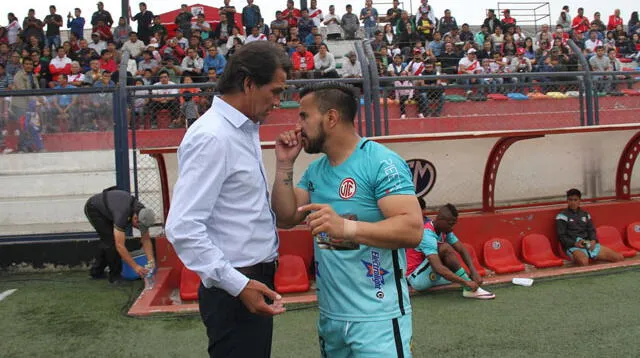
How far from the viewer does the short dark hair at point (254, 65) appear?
2.24 m

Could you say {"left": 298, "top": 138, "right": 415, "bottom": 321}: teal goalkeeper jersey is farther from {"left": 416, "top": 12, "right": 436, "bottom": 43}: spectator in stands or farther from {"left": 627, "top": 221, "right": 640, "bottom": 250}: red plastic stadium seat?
{"left": 416, "top": 12, "right": 436, "bottom": 43}: spectator in stands

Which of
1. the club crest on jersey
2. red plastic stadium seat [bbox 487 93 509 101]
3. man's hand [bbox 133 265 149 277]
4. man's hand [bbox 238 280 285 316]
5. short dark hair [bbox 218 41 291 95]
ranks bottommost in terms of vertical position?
man's hand [bbox 133 265 149 277]

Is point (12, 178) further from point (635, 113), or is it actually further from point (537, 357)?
point (635, 113)

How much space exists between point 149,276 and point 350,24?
43.0 feet

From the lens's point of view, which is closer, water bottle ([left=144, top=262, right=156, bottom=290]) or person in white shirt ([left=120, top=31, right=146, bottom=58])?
water bottle ([left=144, top=262, right=156, bottom=290])

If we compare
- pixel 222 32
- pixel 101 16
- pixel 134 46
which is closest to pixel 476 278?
pixel 134 46

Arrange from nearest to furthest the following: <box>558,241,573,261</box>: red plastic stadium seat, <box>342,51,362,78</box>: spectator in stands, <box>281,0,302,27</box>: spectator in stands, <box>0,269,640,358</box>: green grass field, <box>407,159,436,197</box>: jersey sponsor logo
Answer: <box>0,269,640,358</box>: green grass field → <box>407,159,436,197</box>: jersey sponsor logo → <box>558,241,573,261</box>: red plastic stadium seat → <box>342,51,362,78</box>: spectator in stands → <box>281,0,302,27</box>: spectator in stands

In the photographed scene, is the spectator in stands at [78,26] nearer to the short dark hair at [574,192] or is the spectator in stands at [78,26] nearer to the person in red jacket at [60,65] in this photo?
the person in red jacket at [60,65]

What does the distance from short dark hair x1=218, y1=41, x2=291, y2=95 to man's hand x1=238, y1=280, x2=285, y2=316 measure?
2.48 ft

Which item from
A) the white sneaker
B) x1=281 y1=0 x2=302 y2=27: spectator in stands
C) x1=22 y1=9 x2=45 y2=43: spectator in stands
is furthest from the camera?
x1=281 y1=0 x2=302 y2=27: spectator in stands

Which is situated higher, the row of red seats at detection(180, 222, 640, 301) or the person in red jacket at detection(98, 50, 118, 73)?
the person in red jacket at detection(98, 50, 118, 73)

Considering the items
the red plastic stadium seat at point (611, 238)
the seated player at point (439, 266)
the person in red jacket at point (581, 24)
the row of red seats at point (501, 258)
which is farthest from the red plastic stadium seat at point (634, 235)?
the person in red jacket at point (581, 24)

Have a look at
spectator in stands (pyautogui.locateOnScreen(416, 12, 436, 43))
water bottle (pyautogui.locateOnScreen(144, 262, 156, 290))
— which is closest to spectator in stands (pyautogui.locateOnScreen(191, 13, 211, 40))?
spectator in stands (pyautogui.locateOnScreen(416, 12, 436, 43))

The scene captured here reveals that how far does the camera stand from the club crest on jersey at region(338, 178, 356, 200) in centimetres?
239
